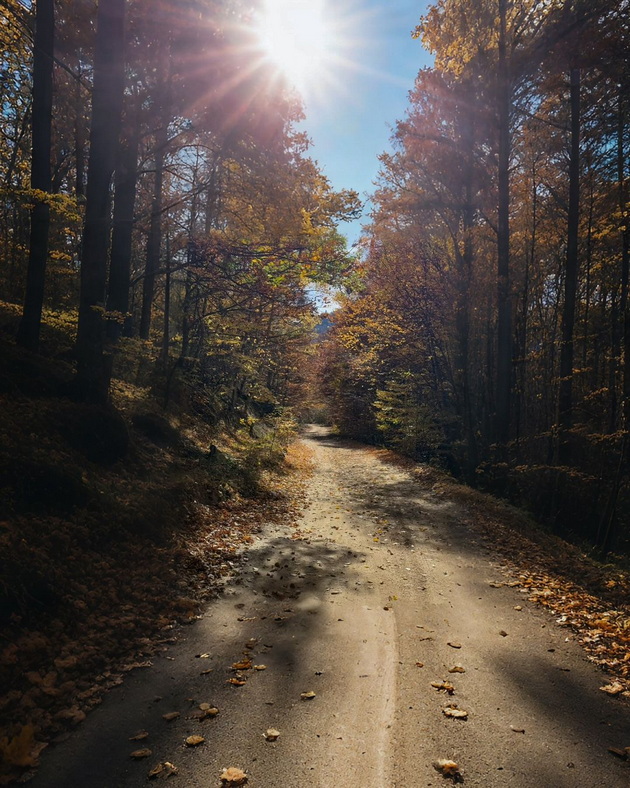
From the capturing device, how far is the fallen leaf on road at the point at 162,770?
10.1ft

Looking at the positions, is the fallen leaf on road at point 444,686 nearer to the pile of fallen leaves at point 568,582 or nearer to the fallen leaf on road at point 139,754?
the pile of fallen leaves at point 568,582

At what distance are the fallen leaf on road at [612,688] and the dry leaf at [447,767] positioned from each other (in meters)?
1.97

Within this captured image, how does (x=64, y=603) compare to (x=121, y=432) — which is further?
(x=121, y=432)

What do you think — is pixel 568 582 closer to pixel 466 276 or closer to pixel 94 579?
pixel 94 579

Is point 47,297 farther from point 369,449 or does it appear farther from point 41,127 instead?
point 369,449

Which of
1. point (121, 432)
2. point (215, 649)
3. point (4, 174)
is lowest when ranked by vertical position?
point (215, 649)

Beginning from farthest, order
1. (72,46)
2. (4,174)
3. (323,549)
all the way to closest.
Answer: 1. (4,174)
2. (72,46)
3. (323,549)

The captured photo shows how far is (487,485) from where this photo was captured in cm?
1521

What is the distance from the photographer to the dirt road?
10.4 ft

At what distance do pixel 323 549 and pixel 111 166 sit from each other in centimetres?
802

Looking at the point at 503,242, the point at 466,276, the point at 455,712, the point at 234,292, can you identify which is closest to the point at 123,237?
the point at 234,292

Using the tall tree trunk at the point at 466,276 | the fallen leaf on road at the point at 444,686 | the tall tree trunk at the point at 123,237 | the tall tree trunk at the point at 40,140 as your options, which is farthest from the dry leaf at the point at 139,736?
the tall tree trunk at the point at 466,276

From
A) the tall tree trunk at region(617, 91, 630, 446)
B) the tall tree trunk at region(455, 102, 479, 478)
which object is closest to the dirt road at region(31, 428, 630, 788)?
the tall tree trunk at region(617, 91, 630, 446)

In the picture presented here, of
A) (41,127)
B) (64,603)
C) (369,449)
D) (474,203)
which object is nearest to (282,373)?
(369,449)
